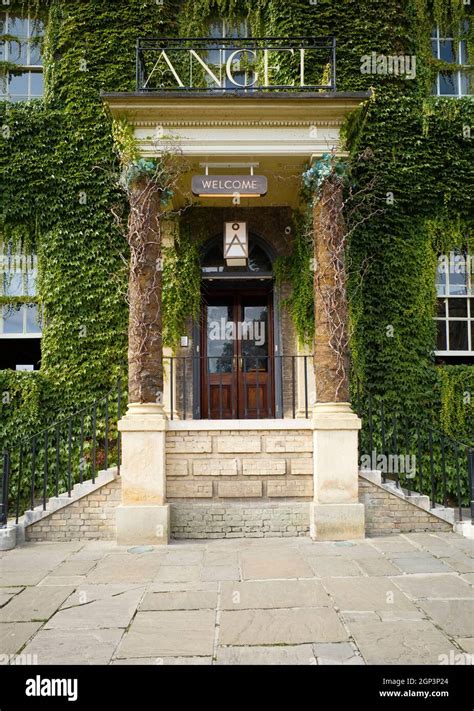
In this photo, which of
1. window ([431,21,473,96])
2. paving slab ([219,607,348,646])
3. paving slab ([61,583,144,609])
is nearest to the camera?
paving slab ([219,607,348,646])


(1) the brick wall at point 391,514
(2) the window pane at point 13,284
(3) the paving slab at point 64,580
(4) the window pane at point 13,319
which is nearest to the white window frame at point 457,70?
(1) the brick wall at point 391,514

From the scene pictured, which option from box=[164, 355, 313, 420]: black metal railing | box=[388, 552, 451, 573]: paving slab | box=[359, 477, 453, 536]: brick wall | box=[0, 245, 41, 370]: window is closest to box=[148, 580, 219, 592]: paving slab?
box=[388, 552, 451, 573]: paving slab

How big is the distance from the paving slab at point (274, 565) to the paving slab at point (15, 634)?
201cm

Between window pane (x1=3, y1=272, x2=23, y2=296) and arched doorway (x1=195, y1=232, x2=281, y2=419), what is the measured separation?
308 centimetres

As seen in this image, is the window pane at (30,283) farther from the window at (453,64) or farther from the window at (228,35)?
the window at (453,64)

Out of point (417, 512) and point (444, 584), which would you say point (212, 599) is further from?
point (417, 512)

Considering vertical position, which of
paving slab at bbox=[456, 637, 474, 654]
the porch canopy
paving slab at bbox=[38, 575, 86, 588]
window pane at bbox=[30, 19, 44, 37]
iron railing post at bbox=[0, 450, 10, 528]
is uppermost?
window pane at bbox=[30, 19, 44, 37]

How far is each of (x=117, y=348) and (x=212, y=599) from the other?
17.7ft

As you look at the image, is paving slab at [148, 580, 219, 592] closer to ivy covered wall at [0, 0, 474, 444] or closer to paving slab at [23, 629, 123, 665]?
paving slab at [23, 629, 123, 665]

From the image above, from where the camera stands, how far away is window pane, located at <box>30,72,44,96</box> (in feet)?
33.5

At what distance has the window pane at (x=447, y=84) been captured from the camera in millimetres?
10430

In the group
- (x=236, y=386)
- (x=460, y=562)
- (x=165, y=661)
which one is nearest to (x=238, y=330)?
(x=236, y=386)

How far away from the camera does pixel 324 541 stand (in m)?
7.02

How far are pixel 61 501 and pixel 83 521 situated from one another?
378 mm
